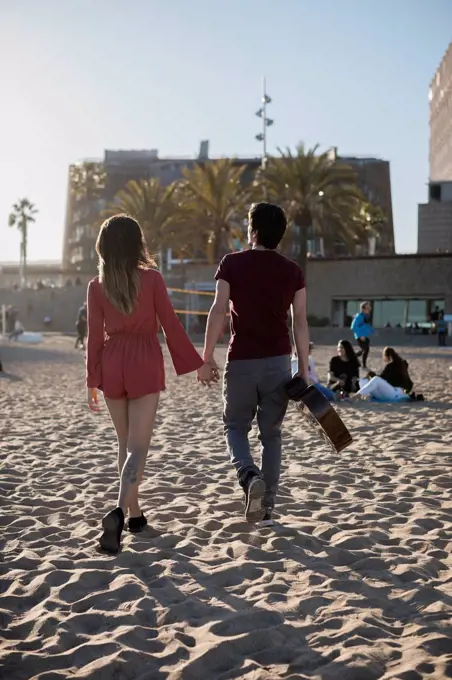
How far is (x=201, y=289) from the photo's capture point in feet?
156

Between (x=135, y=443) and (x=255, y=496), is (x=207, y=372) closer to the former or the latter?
(x=135, y=443)

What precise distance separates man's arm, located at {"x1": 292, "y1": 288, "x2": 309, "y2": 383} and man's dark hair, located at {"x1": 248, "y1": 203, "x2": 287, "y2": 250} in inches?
12.9

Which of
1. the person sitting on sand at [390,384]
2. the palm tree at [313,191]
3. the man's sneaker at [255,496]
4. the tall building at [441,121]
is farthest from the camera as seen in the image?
the tall building at [441,121]

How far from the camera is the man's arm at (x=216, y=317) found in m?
4.91

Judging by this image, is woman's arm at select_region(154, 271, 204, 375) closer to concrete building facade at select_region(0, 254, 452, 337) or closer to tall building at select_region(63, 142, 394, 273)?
concrete building facade at select_region(0, 254, 452, 337)

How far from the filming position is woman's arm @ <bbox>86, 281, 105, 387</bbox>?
15.5 ft

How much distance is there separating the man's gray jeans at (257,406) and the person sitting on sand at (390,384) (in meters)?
7.71

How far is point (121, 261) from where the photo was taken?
4.63m

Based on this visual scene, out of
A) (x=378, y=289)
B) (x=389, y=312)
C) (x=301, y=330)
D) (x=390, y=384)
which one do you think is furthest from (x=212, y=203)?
(x=301, y=330)

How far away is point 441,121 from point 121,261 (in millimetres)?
71259

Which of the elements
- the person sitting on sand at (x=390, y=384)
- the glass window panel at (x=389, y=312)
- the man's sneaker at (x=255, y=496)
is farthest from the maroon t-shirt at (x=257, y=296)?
the glass window panel at (x=389, y=312)

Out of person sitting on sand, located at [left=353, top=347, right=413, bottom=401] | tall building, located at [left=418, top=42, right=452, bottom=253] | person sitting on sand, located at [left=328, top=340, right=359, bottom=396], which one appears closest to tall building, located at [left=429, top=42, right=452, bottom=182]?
tall building, located at [left=418, top=42, right=452, bottom=253]

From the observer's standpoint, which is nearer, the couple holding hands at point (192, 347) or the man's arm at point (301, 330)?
the couple holding hands at point (192, 347)

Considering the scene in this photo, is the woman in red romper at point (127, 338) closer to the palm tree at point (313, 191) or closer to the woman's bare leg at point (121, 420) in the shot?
the woman's bare leg at point (121, 420)
